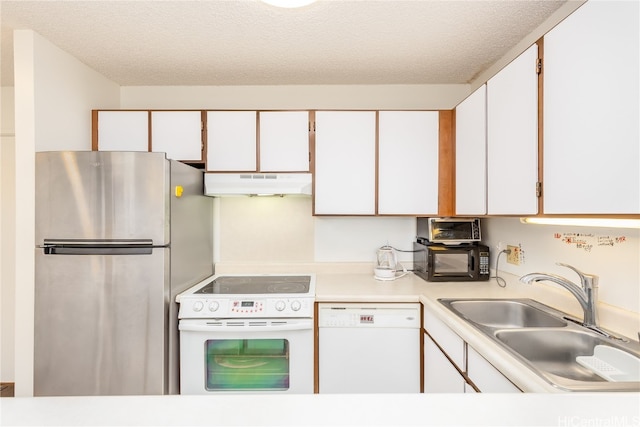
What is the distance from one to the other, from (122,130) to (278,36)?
135 centimetres

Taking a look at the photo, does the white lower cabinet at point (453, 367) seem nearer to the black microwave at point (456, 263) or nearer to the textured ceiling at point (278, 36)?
the black microwave at point (456, 263)

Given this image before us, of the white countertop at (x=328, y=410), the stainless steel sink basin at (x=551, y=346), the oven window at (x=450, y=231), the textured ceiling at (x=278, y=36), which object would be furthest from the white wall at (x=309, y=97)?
the white countertop at (x=328, y=410)

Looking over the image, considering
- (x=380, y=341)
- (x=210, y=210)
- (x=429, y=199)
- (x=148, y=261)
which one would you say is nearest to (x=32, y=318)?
(x=148, y=261)

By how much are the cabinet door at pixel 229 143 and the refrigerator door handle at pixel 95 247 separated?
2.58 feet

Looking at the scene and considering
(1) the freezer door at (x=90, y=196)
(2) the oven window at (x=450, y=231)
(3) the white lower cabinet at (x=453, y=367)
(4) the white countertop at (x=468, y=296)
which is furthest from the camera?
(2) the oven window at (x=450, y=231)

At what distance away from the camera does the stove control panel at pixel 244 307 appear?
2.03 metres

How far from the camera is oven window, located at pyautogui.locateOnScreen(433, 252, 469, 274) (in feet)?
8.00

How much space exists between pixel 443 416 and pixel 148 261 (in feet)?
5.88

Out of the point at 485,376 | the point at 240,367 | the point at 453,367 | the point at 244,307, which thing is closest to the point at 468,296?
the point at 453,367

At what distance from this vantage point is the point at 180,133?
8.03 ft

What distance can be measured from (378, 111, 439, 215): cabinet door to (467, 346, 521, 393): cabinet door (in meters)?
1.20

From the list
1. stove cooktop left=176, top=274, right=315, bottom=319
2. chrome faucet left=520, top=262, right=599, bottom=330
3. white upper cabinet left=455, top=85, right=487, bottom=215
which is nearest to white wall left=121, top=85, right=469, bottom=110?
white upper cabinet left=455, top=85, right=487, bottom=215

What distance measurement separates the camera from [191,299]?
6.69 ft

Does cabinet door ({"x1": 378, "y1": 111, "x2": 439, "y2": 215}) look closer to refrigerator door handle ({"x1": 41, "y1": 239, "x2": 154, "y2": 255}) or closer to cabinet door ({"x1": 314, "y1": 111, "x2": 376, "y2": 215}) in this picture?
cabinet door ({"x1": 314, "y1": 111, "x2": 376, "y2": 215})
